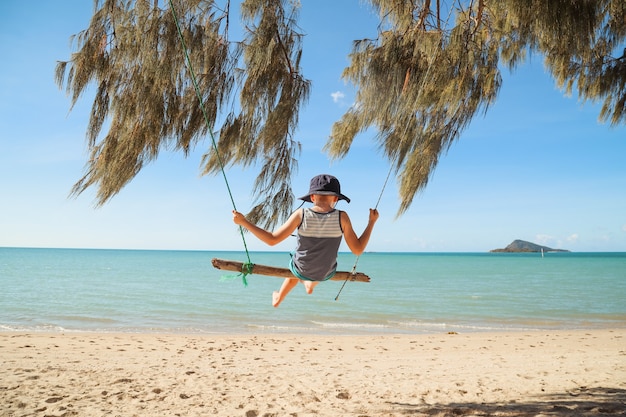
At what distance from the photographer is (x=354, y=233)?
10.1 feet

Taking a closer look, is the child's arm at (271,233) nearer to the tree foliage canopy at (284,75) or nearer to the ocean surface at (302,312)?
the tree foliage canopy at (284,75)

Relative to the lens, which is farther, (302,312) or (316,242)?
(302,312)

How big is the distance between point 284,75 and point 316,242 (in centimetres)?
127

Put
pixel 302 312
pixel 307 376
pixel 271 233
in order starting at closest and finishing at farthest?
pixel 271 233 < pixel 307 376 < pixel 302 312

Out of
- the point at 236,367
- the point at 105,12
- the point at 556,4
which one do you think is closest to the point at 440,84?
the point at 556,4

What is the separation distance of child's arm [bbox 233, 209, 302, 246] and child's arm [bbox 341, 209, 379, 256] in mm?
311

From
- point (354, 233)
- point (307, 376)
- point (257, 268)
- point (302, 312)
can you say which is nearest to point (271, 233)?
point (257, 268)

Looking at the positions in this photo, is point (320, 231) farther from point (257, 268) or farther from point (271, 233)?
point (257, 268)

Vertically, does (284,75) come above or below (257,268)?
above

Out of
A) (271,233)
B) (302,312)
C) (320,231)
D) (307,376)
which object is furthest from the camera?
(302,312)

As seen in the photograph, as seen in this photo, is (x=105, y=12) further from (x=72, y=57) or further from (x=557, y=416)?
(x=557, y=416)

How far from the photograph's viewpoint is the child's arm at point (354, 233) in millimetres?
3043

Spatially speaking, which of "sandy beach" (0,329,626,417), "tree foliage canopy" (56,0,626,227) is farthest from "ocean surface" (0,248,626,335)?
"tree foliage canopy" (56,0,626,227)

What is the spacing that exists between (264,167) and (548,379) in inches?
191
